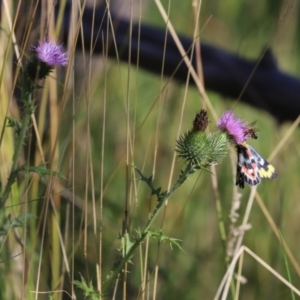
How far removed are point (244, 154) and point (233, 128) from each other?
7 cm

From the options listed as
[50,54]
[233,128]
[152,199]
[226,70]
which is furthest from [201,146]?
[152,199]

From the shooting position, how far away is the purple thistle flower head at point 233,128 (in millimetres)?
1124

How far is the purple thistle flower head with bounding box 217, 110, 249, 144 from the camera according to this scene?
1.12 m

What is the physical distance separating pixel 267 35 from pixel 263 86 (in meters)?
1.12

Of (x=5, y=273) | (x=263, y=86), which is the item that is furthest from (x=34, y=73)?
(x=263, y=86)

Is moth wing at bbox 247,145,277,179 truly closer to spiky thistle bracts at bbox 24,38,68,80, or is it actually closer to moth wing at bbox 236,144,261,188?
moth wing at bbox 236,144,261,188

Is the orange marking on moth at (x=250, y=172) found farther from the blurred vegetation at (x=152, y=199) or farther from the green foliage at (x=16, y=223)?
the blurred vegetation at (x=152, y=199)

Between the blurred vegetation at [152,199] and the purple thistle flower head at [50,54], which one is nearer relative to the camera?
the purple thistle flower head at [50,54]

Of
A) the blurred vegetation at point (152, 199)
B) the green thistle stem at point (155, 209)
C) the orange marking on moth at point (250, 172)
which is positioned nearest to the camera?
the green thistle stem at point (155, 209)

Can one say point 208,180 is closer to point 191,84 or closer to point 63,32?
point 191,84

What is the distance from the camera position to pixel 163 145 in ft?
8.67

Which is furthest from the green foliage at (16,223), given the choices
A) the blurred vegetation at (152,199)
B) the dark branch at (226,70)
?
the dark branch at (226,70)

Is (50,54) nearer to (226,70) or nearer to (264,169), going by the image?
(264,169)

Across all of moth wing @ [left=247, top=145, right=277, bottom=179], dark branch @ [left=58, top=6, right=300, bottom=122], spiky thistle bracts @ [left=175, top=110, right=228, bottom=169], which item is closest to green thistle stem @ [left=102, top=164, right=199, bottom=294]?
spiky thistle bracts @ [left=175, top=110, right=228, bottom=169]
